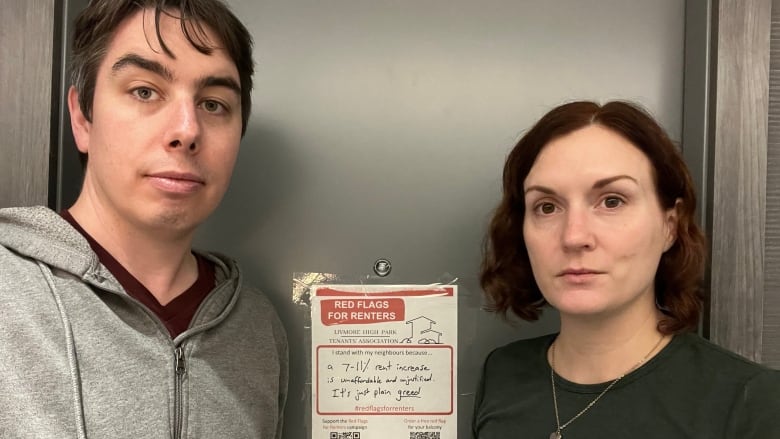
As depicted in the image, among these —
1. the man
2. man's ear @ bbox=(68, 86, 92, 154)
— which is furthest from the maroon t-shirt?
man's ear @ bbox=(68, 86, 92, 154)

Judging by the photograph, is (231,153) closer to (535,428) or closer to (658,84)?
(535,428)

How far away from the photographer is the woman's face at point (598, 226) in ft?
2.70

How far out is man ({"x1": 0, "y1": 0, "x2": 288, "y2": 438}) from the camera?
768mm

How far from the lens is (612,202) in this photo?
2.77ft

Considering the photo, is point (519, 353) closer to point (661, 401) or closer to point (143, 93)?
point (661, 401)

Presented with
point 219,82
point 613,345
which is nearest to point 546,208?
point 613,345

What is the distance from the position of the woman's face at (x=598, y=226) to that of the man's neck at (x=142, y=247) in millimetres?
550

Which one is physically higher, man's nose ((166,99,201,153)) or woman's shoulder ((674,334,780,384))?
man's nose ((166,99,201,153))

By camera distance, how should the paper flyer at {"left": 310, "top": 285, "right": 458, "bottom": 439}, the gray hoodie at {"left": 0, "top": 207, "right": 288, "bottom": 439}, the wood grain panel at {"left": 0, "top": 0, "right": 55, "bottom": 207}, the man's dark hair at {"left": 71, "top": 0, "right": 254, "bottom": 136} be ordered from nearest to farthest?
the gray hoodie at {"left": 0, "top": 207, "right": 288, "bottom": 439} < the man's dark hair at {"left": 71, "top": 0, "right": 254, "bottom": 136} < the wood grain panel at {"left": 0, "top": 0, "right": 55, "bottom": 207} < the paper flyer at {"left": 310, "top": 285, "right": 458, "bottom": 439}

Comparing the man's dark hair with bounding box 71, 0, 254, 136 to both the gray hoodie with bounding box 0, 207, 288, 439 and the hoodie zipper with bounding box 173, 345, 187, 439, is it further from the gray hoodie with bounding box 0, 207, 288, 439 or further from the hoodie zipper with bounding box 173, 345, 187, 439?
the hoodie zipper with bounding box 173, 345, 187, 439

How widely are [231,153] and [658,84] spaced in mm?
818

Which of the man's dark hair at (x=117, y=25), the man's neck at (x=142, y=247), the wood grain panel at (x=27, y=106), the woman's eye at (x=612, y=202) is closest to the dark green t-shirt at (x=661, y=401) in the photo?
the woman's eye at (x=612, y=202)

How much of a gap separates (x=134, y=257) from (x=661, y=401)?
79 centimetres

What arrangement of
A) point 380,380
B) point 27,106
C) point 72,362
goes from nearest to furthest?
1. point 72,362
2. point 27,106
3. point 380,380
